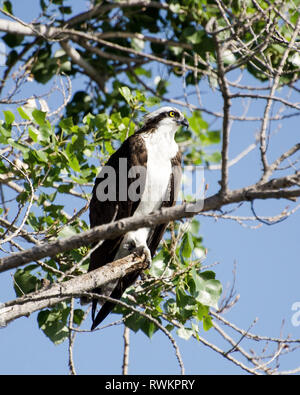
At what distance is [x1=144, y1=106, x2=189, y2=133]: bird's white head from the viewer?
5.30 meters

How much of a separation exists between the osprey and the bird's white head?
0.81 feet

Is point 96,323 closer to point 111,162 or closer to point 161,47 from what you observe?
point 111,162

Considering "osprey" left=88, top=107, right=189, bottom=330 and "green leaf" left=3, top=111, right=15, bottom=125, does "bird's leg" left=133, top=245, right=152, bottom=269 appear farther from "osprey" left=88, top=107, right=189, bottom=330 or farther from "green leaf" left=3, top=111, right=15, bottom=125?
"green leaf" left=3, top=111, right=15, bottom=125

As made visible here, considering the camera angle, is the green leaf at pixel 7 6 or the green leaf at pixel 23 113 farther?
the green leaf at pixel 7 6

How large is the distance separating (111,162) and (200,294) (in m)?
1.43

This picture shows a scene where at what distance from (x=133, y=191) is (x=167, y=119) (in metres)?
0.88

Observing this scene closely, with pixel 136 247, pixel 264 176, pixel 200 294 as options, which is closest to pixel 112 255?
pixel 136 247

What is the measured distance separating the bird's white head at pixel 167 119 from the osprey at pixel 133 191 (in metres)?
0.25

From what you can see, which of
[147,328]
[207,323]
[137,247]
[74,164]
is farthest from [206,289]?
[74,164]

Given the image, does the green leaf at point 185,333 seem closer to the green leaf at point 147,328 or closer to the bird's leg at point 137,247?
the green leaf at point 147,328

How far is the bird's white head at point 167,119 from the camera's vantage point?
530 centimetres

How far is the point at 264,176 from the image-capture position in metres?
2.51
